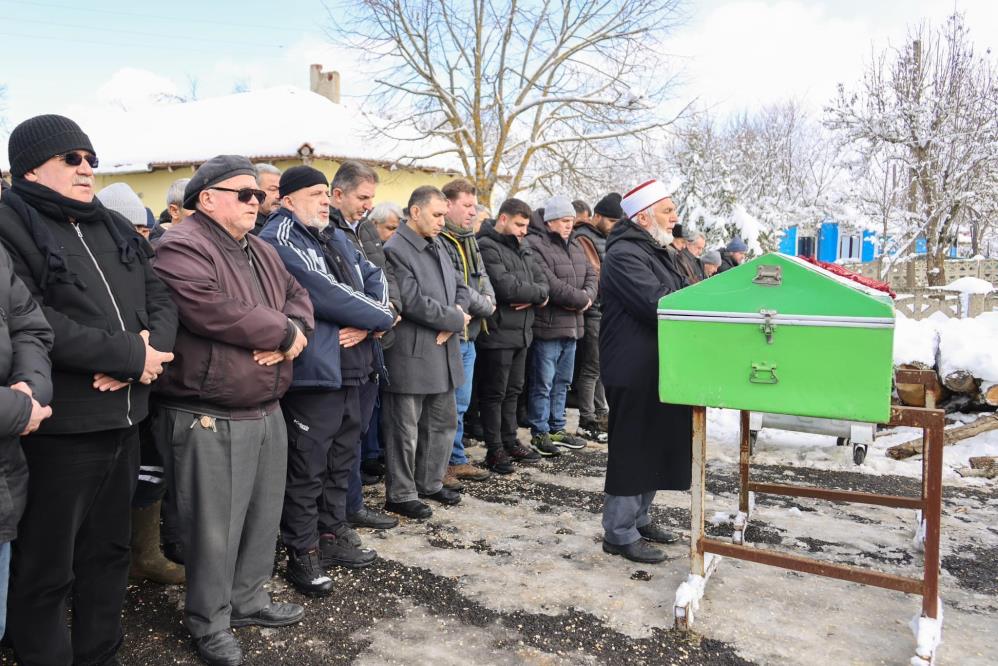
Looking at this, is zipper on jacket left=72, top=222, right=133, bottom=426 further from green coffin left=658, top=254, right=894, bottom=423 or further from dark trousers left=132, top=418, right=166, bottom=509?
green coffin left=658, top=254, right=894, bottom=423

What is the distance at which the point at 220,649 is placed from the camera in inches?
117

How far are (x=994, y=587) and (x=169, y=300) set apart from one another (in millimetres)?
4099

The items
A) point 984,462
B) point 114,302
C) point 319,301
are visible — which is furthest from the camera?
point 984,462

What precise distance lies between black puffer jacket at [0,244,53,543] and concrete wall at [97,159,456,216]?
635 inches

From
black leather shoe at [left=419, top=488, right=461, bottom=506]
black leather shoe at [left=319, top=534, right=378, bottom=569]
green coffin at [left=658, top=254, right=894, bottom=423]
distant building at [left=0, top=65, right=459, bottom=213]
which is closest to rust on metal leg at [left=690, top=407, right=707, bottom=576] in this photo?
green coffin at [left=658, top=254, right=894, bottom=423]

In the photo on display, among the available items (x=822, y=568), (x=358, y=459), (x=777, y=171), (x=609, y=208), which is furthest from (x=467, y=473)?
(x=777, y=171)

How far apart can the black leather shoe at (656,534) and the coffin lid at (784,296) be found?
5.49ft

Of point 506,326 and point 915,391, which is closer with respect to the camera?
point 506,326

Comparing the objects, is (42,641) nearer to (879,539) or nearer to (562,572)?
(562,572)

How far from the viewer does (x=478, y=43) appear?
21.4 meters

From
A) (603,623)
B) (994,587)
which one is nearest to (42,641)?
(603,623)

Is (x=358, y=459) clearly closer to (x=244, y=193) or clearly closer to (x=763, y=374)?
(x=244, y=193)

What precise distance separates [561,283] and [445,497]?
85.4 inches

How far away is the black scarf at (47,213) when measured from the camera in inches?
98.1
